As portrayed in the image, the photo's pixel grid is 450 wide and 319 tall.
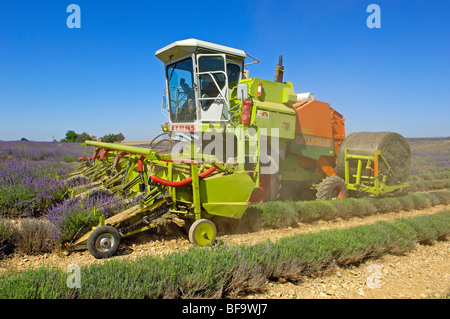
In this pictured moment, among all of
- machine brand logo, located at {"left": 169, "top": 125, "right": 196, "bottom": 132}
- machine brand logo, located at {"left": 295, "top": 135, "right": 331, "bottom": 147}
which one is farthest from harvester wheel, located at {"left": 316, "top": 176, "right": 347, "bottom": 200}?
machine brand logo, located at {"left": 169, "top": 125, "right": 196, "bottom": 132}

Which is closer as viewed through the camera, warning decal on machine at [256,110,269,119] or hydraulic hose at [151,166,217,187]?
hydraulic hose at [151,166,217,187]

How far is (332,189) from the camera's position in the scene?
7824 millimetres

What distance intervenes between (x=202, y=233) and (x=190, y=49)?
3874mm

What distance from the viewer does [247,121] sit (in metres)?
6.24

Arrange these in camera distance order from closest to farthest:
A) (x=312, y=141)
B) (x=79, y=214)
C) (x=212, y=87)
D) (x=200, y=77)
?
(x=79, y=214), (x=200, y=77), (x=212, y=87), (x=312, y=141)

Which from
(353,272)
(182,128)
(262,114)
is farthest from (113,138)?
(353,272)

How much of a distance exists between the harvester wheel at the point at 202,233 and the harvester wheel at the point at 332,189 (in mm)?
4315

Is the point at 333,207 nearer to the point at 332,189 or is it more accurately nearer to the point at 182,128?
the point at 332,189

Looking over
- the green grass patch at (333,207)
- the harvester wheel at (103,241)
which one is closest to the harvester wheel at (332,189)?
the green grass patch at (333,207)

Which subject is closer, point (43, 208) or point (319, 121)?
point (43, 208)

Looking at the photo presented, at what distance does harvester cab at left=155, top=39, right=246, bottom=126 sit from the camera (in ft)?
20.4

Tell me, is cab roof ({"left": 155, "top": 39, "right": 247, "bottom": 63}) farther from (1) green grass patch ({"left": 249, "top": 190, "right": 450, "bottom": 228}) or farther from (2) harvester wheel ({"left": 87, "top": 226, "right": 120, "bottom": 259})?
(2) harvester wheel ({"left": 87, "top": 226, "right": 120, "bottom": 259})

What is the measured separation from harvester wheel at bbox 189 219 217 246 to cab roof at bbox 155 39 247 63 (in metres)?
3.74

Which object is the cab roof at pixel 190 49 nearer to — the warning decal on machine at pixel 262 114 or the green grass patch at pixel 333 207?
the warning decal on machine at pixel 262 114
